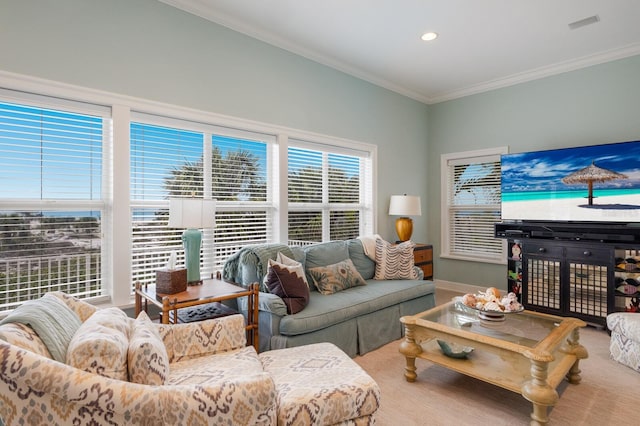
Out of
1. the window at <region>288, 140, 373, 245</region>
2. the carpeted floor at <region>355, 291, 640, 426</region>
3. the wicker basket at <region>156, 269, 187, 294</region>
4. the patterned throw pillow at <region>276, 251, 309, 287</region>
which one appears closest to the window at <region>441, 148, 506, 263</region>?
the window at <region>288, 140, 373, 245</region>

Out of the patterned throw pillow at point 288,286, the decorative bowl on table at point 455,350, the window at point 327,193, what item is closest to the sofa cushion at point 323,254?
the window at point 327,193

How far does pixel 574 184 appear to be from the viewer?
398 cm

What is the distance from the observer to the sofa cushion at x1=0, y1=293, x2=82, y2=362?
127cm

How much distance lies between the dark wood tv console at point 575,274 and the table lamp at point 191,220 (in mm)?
3439

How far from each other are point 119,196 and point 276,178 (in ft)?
4.95

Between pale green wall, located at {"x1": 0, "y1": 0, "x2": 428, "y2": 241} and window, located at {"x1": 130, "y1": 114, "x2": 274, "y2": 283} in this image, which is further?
window, located at {"x1": 130, "y1": 114, "x2": 274, "y2": 283}

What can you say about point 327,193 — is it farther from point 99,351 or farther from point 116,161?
point 99,351

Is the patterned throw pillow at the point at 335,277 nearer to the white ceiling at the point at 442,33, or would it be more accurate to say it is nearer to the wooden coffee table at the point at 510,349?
the wooden coffee table at the point at 510,349

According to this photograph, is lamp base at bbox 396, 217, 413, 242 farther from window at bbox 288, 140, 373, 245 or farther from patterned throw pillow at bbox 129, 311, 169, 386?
patterned throw pillow at bbox 129, 311, 169, 386

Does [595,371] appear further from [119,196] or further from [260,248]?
[119,196]

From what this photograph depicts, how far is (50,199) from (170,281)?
3.27 ft

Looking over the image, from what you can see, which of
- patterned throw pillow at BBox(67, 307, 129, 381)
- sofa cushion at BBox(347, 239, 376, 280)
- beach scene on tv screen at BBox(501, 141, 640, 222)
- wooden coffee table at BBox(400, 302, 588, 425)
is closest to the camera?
patterned throw pillow at BBox(67, 307, 129, 381)

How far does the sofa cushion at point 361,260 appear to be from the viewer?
12.6 feet

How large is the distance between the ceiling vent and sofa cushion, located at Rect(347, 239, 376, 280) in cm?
295
